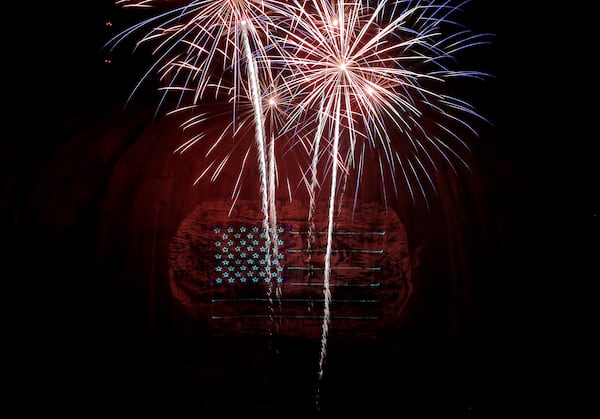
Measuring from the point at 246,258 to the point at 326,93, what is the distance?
2178mm

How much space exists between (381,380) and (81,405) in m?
3.25

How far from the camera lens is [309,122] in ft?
17.4

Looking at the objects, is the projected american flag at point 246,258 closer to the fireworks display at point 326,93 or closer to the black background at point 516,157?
the fireworks display at point 326,93

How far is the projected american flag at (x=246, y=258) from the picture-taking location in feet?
13.9

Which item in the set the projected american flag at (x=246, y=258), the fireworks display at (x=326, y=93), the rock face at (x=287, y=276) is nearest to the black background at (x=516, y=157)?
the fireworks display at (x=326, y=93)

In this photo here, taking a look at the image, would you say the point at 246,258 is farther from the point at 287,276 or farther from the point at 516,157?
the point at 516,157

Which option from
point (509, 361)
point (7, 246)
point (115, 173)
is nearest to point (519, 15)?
point (509, 361)

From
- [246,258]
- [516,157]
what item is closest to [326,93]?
[246,258]

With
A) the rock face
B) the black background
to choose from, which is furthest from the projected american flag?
the black background

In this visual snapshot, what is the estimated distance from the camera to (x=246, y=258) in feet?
14.0

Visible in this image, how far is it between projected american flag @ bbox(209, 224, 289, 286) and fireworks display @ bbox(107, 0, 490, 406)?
11cm

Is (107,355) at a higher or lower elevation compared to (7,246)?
lower

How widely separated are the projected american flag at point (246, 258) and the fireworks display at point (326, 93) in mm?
109

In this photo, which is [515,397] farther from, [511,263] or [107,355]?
[107,355]
